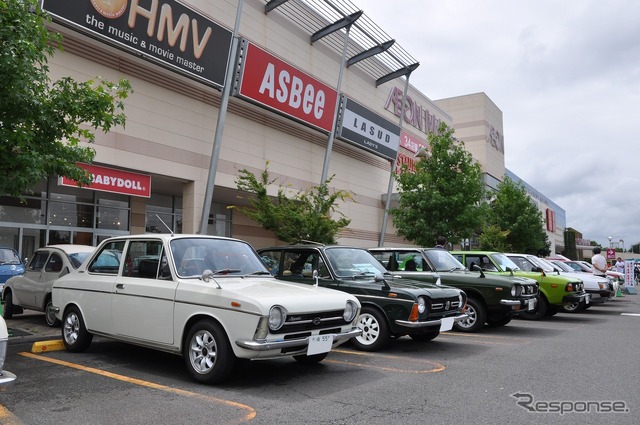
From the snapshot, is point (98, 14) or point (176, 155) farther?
point (176, 155)

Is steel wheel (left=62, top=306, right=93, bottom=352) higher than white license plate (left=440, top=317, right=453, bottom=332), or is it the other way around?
white license plate (left=440, top=317, right=453, bottom=332)

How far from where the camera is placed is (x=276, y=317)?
5.28 m

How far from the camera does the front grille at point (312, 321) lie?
5.40 meters

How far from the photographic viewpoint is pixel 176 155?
53.0ft

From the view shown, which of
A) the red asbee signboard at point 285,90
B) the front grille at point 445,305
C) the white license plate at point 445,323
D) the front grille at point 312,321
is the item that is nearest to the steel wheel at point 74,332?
the front grille at point 312,321

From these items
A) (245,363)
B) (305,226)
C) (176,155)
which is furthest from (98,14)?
(245,363)

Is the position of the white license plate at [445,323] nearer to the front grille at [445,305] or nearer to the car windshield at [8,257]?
the front grille at [445,305]

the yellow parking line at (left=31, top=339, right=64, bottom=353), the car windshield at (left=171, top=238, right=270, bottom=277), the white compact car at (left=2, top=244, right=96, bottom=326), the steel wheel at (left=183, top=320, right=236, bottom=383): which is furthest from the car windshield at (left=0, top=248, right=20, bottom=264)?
the steel wheel at (left=183, top=320, right=236, bottom=383)

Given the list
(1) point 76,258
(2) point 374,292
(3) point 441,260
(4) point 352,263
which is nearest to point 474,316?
(3) point 441,260

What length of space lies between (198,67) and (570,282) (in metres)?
11.9

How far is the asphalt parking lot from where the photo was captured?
454cm

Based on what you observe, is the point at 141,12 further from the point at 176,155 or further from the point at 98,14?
the point at 176,155

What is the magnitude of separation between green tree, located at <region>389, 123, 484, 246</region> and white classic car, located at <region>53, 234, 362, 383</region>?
49.3ft

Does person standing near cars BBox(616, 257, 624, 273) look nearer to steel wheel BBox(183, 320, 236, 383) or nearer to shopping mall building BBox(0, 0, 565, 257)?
shopping mall building BBox(0, 0, 565, 257)
